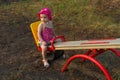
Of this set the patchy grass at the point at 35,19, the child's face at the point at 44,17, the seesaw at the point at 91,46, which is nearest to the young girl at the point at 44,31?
the child's face at the point at 44,17

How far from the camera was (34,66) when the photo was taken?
5.10 metres

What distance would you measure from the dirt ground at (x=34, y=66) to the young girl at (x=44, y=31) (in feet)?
0.80

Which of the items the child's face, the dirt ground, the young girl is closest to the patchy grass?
the dirt ground

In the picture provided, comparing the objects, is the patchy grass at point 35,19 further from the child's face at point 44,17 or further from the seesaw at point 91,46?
the child's face at point 44,17

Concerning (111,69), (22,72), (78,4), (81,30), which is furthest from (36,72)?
(78,4)

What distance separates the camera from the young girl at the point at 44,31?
193 inches

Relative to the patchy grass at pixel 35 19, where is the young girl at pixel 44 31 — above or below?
above

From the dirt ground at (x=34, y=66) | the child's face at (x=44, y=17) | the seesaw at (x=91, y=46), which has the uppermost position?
the child's face at (x=44, y=17)

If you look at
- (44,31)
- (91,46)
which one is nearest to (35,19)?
(44,31)

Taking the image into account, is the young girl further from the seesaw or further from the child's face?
the seesaw

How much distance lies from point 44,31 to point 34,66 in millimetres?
648

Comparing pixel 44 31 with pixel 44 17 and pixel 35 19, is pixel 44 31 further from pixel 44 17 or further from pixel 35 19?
pixel 35 19

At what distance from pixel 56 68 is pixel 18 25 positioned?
2.70 m

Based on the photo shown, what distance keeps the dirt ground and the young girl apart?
24 cm
